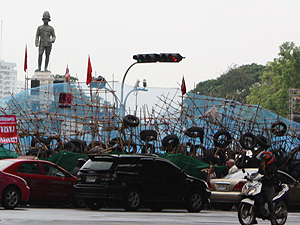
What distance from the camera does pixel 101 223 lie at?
11.1 meters

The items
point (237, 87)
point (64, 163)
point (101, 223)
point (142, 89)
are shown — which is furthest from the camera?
point (237, 87)

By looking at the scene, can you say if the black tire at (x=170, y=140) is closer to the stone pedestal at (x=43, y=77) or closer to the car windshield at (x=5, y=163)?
the car windshield at (x=5, y=163)

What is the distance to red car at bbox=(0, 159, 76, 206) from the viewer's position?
1586 centimetres

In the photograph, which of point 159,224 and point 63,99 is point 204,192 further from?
point 63,99

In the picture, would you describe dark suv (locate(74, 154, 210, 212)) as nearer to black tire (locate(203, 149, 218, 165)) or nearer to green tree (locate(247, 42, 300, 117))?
black tire (locate(203, 149, 218, 165))

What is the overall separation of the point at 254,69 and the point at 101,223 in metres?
101

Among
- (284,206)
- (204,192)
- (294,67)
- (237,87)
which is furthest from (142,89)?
(237,87)

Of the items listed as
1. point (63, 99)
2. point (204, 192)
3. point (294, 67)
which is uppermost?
point (294, 67)

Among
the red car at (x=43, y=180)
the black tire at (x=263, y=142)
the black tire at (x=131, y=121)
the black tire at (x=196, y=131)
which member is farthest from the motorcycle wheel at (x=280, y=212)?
the black tire at (x=131, y=121)

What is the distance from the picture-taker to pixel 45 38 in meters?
43.1

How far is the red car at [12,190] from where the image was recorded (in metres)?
14.6

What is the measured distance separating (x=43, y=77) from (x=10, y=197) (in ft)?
96.6

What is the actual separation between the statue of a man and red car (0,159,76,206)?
27.4 m

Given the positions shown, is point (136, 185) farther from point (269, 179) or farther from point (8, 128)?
point (8, 128)
